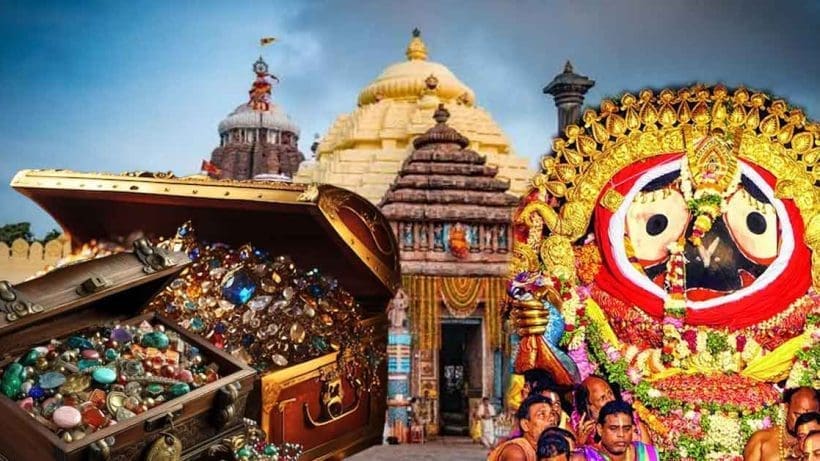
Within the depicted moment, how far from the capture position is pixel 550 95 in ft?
38.8

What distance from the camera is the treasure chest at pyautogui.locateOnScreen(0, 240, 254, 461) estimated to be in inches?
121

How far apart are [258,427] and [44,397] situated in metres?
1.17

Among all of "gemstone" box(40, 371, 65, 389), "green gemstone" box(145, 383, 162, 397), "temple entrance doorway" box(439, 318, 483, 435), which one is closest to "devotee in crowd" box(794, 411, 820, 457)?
"green gemstone" box(145, 383, 162, 397)

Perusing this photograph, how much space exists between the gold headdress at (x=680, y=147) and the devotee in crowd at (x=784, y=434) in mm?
645

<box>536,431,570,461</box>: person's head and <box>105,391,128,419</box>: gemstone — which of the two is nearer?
<box>105,391,128,419</box>: gemstone

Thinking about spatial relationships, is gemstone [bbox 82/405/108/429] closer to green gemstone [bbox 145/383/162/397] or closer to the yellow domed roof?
green gemstone [bbox 145/383/162/397]

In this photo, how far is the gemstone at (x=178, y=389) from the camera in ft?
11.4

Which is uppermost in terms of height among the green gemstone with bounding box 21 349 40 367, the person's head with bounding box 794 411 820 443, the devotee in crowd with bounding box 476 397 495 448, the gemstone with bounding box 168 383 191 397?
the green gemstone with bounding box 21 349 40 367

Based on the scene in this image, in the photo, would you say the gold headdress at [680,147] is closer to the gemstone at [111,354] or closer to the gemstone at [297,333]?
the gemstone at [297,333]

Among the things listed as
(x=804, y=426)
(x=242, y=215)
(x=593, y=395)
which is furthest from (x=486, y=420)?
(x=242, y=215)

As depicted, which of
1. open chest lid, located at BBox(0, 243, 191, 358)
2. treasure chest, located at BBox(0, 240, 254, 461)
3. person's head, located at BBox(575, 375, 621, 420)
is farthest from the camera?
person's head, located at BBox(575, 375, 621, 420)

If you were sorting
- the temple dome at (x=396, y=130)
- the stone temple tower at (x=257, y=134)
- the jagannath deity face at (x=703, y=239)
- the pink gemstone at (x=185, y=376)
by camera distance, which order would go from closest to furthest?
the pink gemstone at (x=185, y=376) < the jagannath deity face at (x=703, y=239) < the temple dome at (x=396, y=130) < the stone temple tower at (x=257, y=134)

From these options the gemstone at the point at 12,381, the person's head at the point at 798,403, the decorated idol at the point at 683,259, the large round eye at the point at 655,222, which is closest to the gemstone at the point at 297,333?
the decorated idol at the point at 683,259

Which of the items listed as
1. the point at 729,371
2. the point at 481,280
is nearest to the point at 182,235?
the point at 729,371
